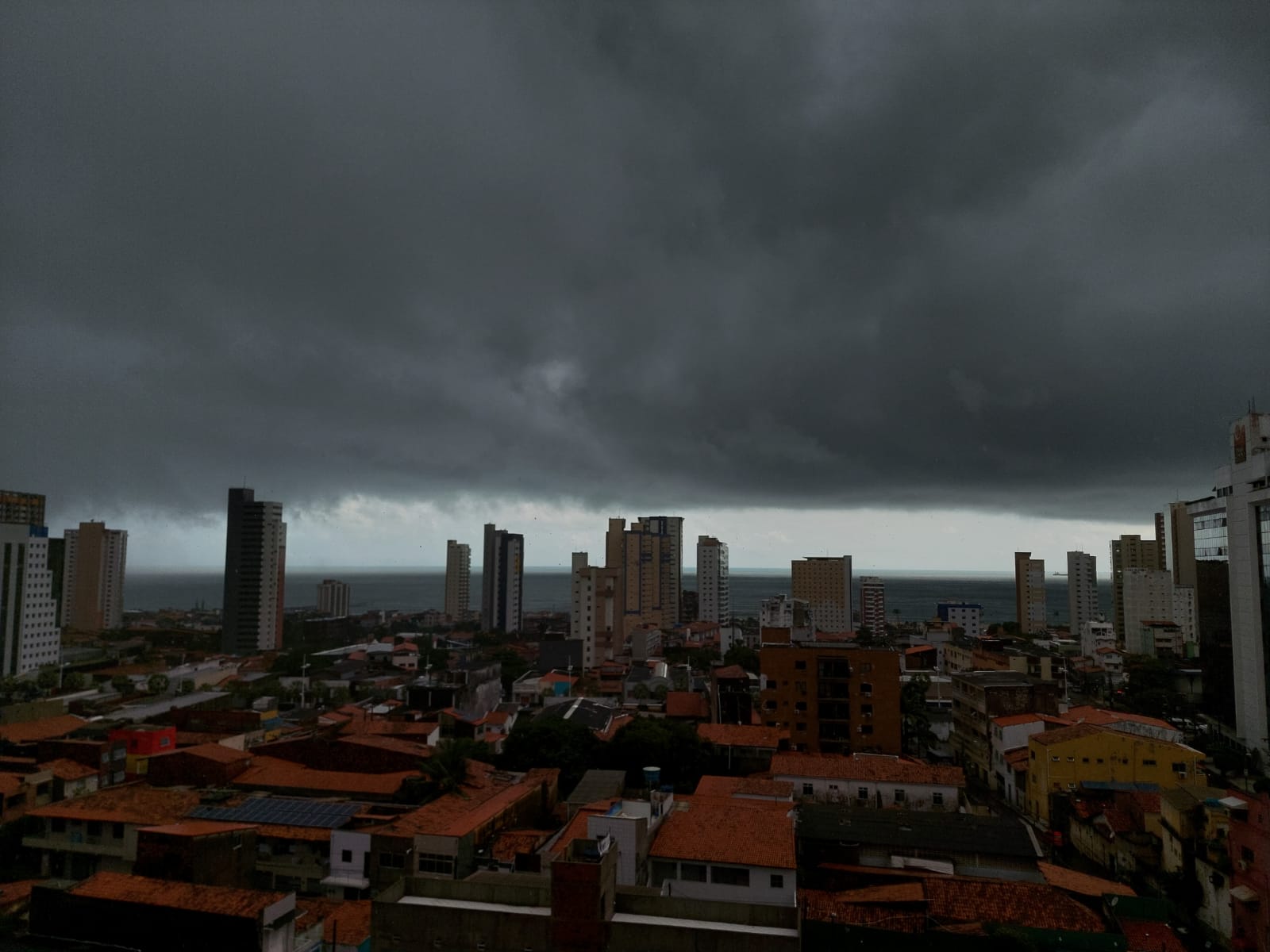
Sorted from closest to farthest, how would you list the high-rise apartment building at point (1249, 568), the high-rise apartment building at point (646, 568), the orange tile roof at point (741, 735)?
the orange tile roof at point (741, 735) → the high-rise apartment building at point (1249, 568) → the high-rise apartment building at point (646, 568)

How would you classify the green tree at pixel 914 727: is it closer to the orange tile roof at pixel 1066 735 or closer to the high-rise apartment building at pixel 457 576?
the orange tile roof at pixel 1066 735

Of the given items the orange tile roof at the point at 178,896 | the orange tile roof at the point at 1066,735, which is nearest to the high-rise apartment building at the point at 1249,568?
the orange tile roof at the point at 1066,735

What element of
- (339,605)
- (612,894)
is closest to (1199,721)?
(612,894)

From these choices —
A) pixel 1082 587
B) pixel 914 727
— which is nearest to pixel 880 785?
pixel 914 727

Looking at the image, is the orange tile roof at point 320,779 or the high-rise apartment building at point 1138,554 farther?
the high-rise apartment building at point 1138,554

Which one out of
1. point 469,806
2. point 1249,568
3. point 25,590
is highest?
point 1249,568

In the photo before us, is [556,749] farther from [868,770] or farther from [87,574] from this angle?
[87,574]

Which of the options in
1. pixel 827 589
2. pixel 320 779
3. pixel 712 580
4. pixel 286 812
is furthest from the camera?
pixel 827 589
